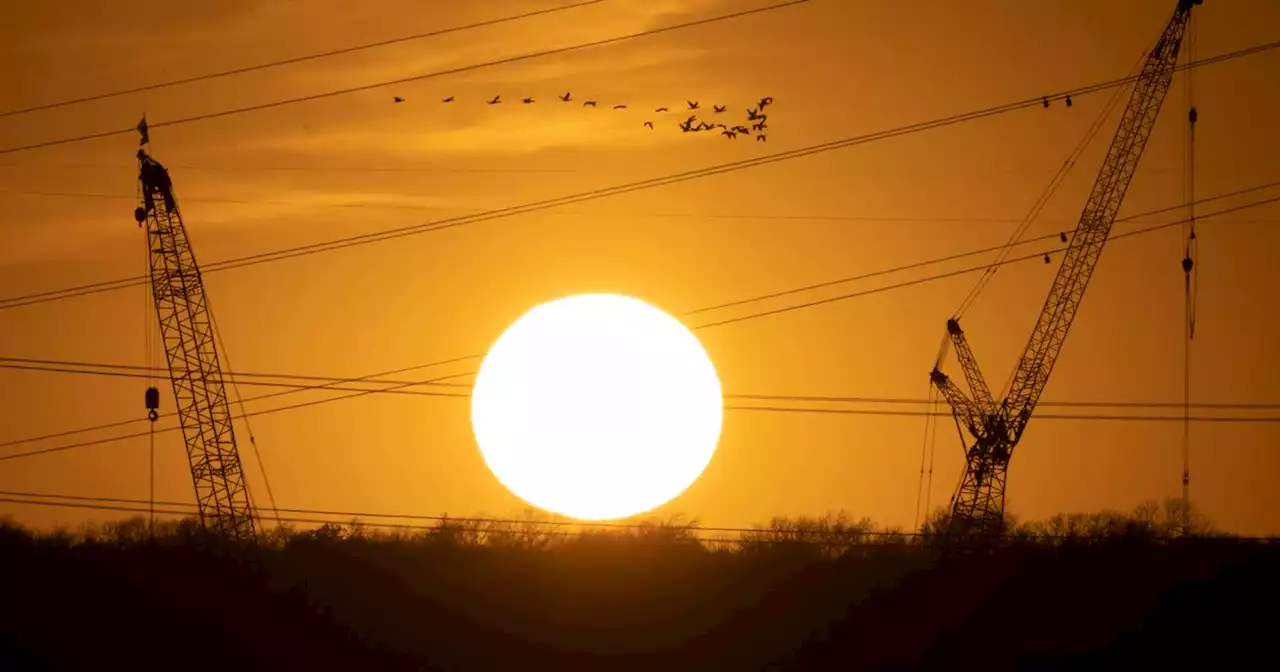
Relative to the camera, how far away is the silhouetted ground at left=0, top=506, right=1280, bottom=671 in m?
124

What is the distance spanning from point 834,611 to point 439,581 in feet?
111

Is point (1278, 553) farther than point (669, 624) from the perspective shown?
No

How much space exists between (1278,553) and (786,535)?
46.2 meters

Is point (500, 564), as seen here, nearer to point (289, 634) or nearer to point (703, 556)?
point (703, 556)

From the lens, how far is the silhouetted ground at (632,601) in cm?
12450

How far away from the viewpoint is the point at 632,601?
534 feet

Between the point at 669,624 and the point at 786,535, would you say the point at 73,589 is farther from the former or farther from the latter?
the point at 786,535

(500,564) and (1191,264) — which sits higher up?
(1191,264)

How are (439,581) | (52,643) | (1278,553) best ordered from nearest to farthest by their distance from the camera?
(52,643) → (1278,553) → (439,581)

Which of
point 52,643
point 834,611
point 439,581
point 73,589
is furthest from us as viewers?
point 439,581

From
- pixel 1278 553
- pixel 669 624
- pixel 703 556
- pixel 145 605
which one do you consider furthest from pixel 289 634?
pixel 1278 553

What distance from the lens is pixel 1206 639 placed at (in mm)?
127250

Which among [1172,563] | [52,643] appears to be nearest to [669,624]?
[1172,563]

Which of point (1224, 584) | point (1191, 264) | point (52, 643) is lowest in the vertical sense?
point (52, 643)
